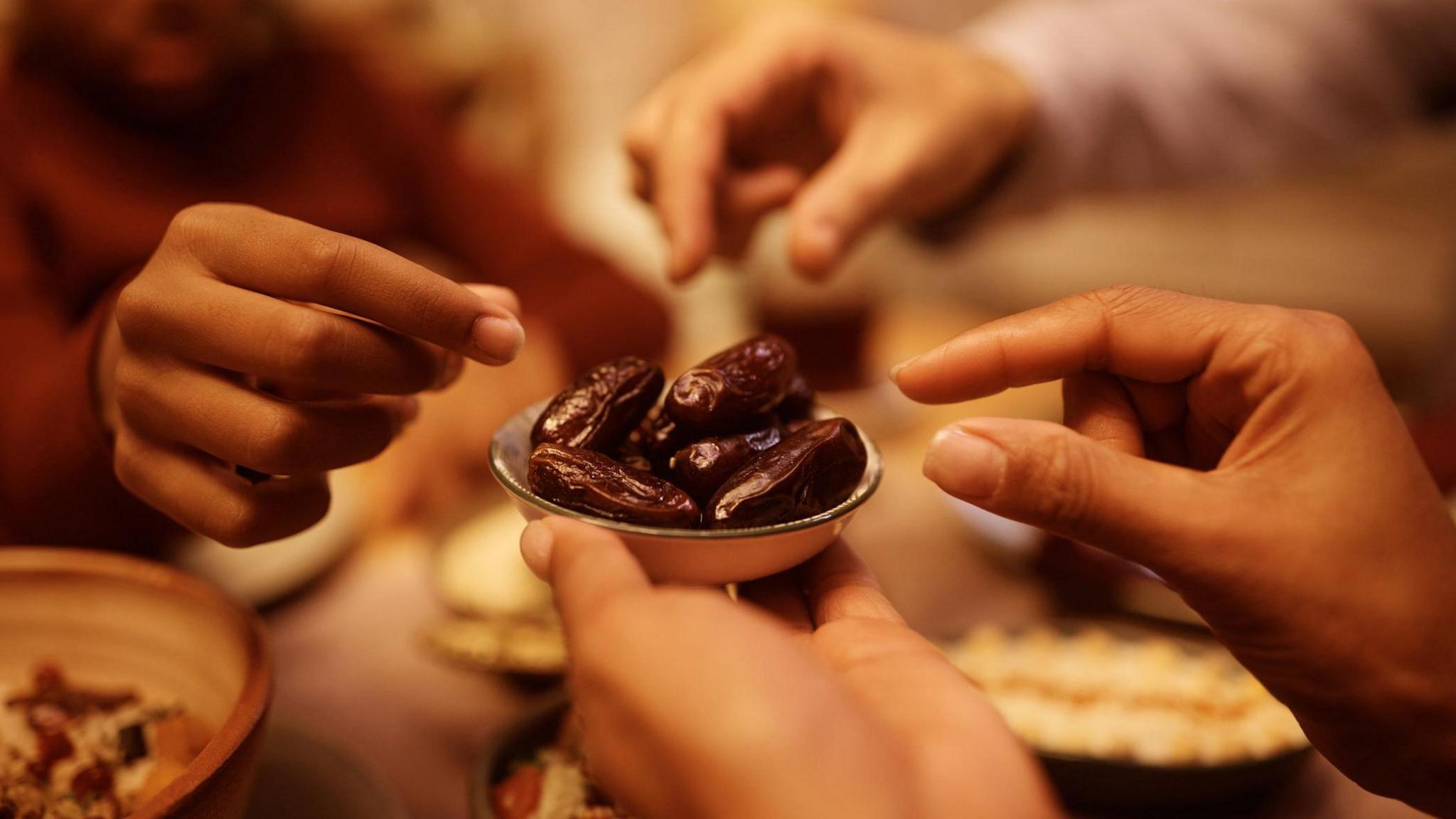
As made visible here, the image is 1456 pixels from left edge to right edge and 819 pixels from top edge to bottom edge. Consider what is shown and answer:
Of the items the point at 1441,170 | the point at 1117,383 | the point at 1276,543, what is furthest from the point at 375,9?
the point at 1441,170

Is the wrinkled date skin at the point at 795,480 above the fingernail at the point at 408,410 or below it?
above

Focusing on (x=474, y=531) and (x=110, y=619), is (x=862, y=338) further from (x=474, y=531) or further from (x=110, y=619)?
(x=110, y=619)

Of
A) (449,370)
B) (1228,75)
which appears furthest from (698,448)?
(1228,75)

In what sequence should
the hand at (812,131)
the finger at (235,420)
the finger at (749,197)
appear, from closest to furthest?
the finger at (235,420) → the hand at (812,131) → the finger at (749,197)

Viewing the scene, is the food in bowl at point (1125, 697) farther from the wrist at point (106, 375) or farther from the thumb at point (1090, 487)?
the wrist at point (106, 375)

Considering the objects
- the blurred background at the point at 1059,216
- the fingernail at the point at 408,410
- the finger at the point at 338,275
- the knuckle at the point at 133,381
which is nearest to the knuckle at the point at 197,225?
the finger at the point at 338,275

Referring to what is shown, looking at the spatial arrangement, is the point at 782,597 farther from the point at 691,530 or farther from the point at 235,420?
the point at 235,420

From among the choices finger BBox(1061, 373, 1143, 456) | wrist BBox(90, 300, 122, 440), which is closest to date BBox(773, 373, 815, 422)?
finger BBox(1061, 373, 1143, 456)
